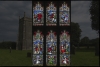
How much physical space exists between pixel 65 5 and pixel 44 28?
1.59 metres

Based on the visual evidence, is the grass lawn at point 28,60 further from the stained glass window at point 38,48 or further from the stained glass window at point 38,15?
the stained glass window at point 38,15

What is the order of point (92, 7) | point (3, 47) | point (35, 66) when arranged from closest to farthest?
1. point (35, 66)
2. point (92, 7)
3. point (3, 47)

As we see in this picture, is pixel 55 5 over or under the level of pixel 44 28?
over

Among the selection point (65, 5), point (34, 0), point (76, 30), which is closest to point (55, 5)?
point (65, 5)

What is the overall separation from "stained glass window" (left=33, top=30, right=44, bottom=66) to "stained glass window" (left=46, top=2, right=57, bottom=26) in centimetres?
75

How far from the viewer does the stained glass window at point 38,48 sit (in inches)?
352

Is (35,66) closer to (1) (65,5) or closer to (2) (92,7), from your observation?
(1) (65,5)

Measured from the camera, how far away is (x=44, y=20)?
912cm

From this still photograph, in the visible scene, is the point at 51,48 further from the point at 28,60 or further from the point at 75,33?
the point at 75,33

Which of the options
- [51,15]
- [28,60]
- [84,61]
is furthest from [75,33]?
[51,15]

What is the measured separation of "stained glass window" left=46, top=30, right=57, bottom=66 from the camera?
29.4 ft

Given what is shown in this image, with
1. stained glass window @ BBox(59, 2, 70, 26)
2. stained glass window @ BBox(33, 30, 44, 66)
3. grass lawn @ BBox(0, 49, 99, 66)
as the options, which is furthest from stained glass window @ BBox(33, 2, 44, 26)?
grass lawn @ BBox(0, 49, 99, 66)

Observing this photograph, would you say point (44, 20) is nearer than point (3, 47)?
Yes

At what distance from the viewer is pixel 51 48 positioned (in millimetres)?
9039
